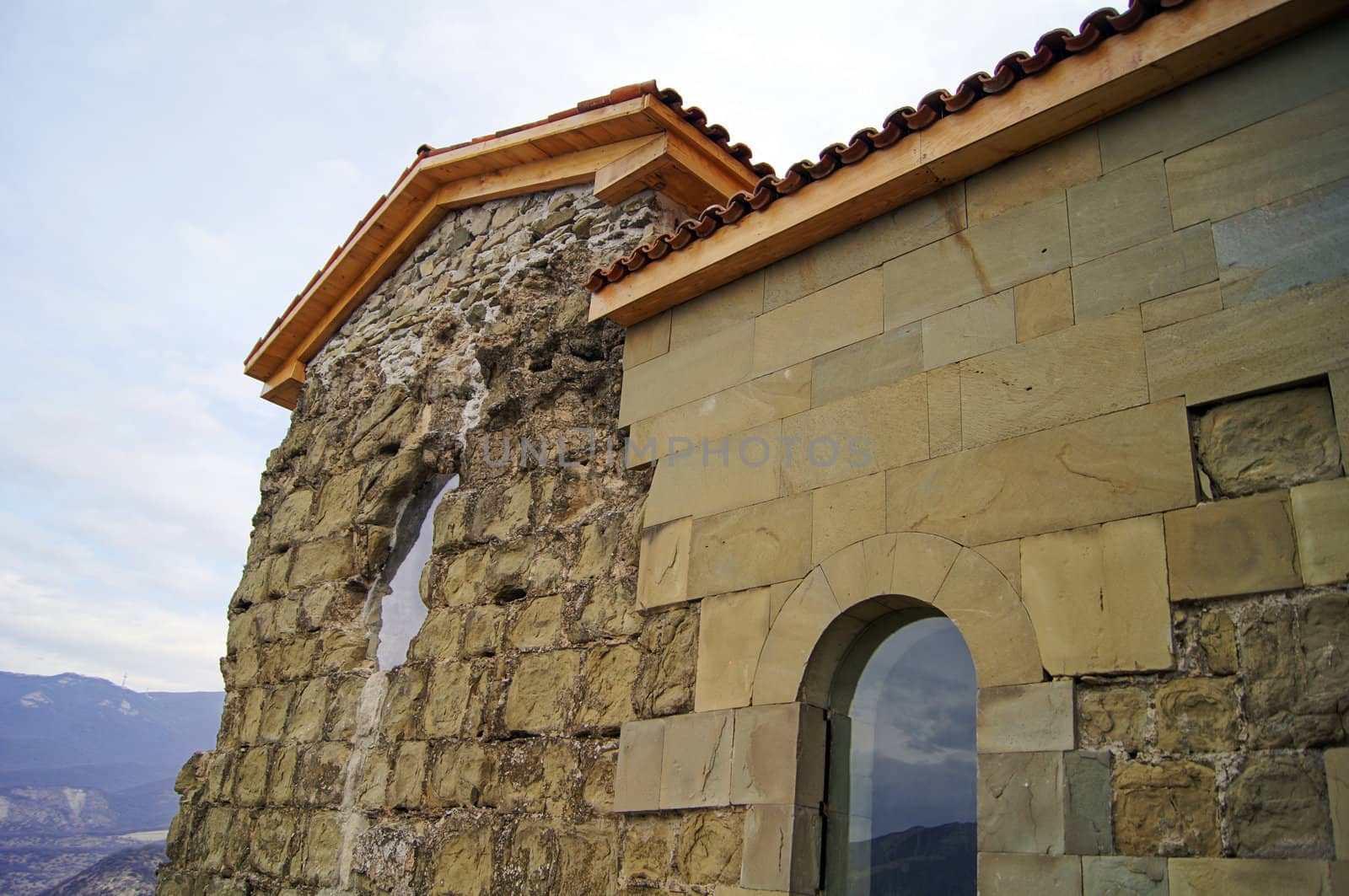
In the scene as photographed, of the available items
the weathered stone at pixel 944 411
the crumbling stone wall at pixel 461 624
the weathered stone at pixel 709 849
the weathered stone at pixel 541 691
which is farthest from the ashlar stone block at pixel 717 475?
the weathered stone at pixel 709 849

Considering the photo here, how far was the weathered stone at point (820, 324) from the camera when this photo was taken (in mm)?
3936

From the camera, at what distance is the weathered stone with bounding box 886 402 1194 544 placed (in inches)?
116

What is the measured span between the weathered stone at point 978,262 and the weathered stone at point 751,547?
0.76 metres

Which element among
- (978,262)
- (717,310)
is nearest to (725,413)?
(717,310)

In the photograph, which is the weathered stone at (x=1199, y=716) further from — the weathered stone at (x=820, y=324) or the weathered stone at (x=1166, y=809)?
the weathered stone at (x=820, y=324)

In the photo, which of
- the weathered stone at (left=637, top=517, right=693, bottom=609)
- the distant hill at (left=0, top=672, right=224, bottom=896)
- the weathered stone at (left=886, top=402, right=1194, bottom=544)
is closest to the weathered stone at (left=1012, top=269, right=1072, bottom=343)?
the weathered stone at (left=886, top=402, right=1194, bottom=544)

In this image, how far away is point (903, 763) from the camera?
3547 mm

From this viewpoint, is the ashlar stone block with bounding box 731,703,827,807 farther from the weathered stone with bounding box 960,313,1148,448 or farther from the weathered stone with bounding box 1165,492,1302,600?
the weathered stone with bounding box 1165,492,1302,600

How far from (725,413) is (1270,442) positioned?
201cm

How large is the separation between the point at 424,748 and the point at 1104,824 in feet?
10.8

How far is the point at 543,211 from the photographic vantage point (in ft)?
19.9

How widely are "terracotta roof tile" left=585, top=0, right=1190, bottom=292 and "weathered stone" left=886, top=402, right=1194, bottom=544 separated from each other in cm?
117

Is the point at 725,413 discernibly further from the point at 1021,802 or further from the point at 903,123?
the point at 1021,802

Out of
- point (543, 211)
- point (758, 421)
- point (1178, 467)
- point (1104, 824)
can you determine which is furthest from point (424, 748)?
point (1178, 467)
